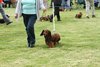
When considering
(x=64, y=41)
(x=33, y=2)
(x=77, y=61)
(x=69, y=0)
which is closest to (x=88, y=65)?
(x=77, y=61)

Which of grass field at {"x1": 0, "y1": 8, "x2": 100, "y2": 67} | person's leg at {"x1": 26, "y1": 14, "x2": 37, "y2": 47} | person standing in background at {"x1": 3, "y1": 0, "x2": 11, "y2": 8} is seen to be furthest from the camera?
person standing in background at {"x1": 3, "y1": 0, "x2": 11, "y2": 8}

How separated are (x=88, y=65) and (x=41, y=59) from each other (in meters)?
1.36

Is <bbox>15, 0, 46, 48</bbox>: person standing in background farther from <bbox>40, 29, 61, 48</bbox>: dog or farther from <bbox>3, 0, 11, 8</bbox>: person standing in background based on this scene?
<bbox>3, 0, 11, 8</bbox>: person standing in background

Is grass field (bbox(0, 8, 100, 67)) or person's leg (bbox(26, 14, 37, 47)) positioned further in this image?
person's leg (bbox(26, 14, 37, 47))

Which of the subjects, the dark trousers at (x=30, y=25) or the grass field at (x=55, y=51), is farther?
the dark trousers at (x=30, y=25)

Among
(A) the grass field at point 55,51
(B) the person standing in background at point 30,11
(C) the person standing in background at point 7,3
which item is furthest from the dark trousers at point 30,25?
(C) the person standing in background at point 7,3

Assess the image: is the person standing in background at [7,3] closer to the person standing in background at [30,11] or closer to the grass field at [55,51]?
the grass field at [55,51]

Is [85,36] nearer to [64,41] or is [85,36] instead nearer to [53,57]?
[64,41]

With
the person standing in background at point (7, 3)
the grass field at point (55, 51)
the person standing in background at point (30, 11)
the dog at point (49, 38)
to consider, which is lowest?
the person standing in background at point (7, 3)

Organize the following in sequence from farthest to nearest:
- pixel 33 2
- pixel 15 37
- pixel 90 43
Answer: pixel 15 37, pixel 90 43, pixel 33 2

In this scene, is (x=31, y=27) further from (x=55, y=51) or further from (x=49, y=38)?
(x=55, y=51)

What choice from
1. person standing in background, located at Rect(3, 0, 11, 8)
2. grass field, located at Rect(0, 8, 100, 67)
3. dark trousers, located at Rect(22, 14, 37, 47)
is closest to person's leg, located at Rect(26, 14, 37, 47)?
dark trousers, located at Rect(22, 14, 37, 47)

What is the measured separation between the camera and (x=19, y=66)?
8.38 m

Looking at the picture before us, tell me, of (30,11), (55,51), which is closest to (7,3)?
(30,11)
